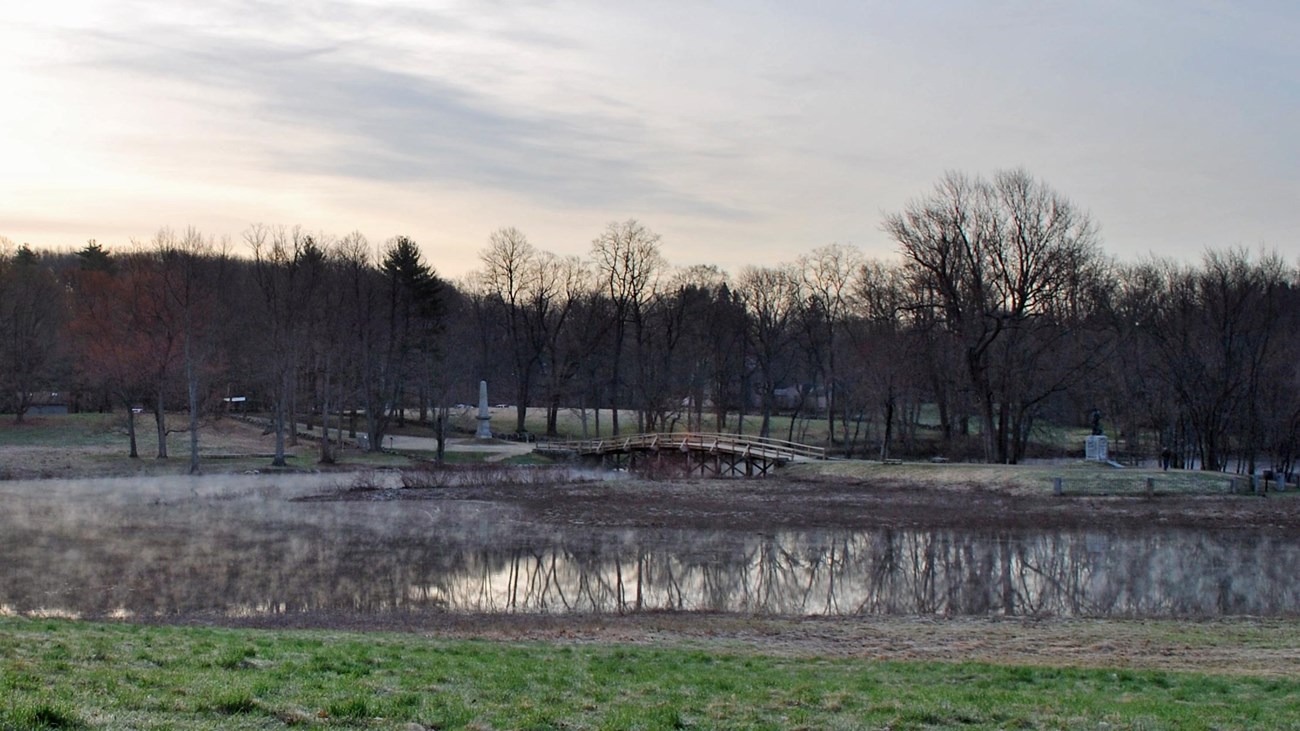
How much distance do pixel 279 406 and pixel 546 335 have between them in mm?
32572

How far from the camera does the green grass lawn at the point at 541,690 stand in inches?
321

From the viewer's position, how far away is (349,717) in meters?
8.10

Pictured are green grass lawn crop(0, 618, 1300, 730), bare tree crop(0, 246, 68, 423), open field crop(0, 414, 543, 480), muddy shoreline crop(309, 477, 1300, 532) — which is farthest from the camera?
bare tree crop(0, 246, 68, 423)

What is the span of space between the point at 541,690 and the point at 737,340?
67881mm

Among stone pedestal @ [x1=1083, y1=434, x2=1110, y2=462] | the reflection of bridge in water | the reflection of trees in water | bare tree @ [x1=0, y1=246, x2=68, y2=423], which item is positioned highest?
bare tree @ [x1=0, y1=246, x2=68, y2=423]

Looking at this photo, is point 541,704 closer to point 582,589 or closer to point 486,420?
point 582,589

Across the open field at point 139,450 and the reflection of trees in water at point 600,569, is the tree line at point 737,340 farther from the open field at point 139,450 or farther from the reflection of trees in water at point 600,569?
the reflection of trees in water at point 600,569

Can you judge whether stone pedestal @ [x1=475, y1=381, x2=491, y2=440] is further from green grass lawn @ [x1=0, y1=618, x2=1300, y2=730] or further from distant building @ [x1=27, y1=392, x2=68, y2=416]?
green grass lawn @ [x1=0, y1=618, x2=1300, y2=730]

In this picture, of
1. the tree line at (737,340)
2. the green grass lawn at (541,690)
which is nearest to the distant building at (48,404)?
the tree line at (737,340)

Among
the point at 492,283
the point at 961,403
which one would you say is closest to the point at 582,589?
the point at 961,403

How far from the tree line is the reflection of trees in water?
2081 cm

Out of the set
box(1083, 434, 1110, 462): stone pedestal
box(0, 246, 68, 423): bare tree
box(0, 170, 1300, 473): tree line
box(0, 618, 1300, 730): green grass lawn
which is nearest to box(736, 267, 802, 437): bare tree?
box(0, 170, 1300, 473): tree line

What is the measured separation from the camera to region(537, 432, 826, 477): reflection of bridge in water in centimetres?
5328

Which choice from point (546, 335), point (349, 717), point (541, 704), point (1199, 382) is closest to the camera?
point (349, 717)
